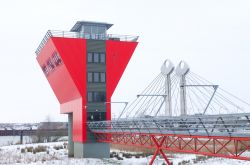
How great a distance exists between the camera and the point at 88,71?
4484 cm

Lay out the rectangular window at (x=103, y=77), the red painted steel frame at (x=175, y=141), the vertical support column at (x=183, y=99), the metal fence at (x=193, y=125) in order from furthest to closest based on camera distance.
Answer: the rectangular window at (x=103, y=77) → the vertical support column at (x=183, y=99) → the red painted steel frame at (x=175, y=141) → the metal fence at (x=193, y=125)

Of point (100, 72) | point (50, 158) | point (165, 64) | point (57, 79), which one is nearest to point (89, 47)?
point (100, 72)

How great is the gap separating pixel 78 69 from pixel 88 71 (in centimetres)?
130

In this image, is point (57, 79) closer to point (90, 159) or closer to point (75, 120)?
point (75, 120)

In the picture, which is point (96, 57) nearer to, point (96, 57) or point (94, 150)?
point (96, 57)

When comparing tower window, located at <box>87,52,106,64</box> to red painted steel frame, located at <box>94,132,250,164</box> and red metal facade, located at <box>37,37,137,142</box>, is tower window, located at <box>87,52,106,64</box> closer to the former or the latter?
red metal facade, located at <box>37,37,137,142</box>

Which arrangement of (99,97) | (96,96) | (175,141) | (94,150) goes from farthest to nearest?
(99,97), (96,96), (94,150), (175,141)

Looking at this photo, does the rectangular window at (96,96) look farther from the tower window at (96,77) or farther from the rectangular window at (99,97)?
the tower window at (96,77)

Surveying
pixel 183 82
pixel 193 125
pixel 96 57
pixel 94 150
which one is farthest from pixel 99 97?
pixel 193 125

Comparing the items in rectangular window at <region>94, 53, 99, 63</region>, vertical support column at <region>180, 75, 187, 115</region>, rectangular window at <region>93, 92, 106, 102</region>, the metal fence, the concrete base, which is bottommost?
the concrete base

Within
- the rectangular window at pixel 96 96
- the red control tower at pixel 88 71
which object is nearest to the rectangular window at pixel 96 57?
the red control tower at pixel 88 71

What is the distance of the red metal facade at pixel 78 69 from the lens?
43.7m

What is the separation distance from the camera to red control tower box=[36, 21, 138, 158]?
43.9 meters

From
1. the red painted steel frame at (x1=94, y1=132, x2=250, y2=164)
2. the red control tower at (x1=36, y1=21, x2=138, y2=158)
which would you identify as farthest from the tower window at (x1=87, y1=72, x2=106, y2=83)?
the red painted steel frame at (x1=94, y1=132, x2=250, y2=164)
